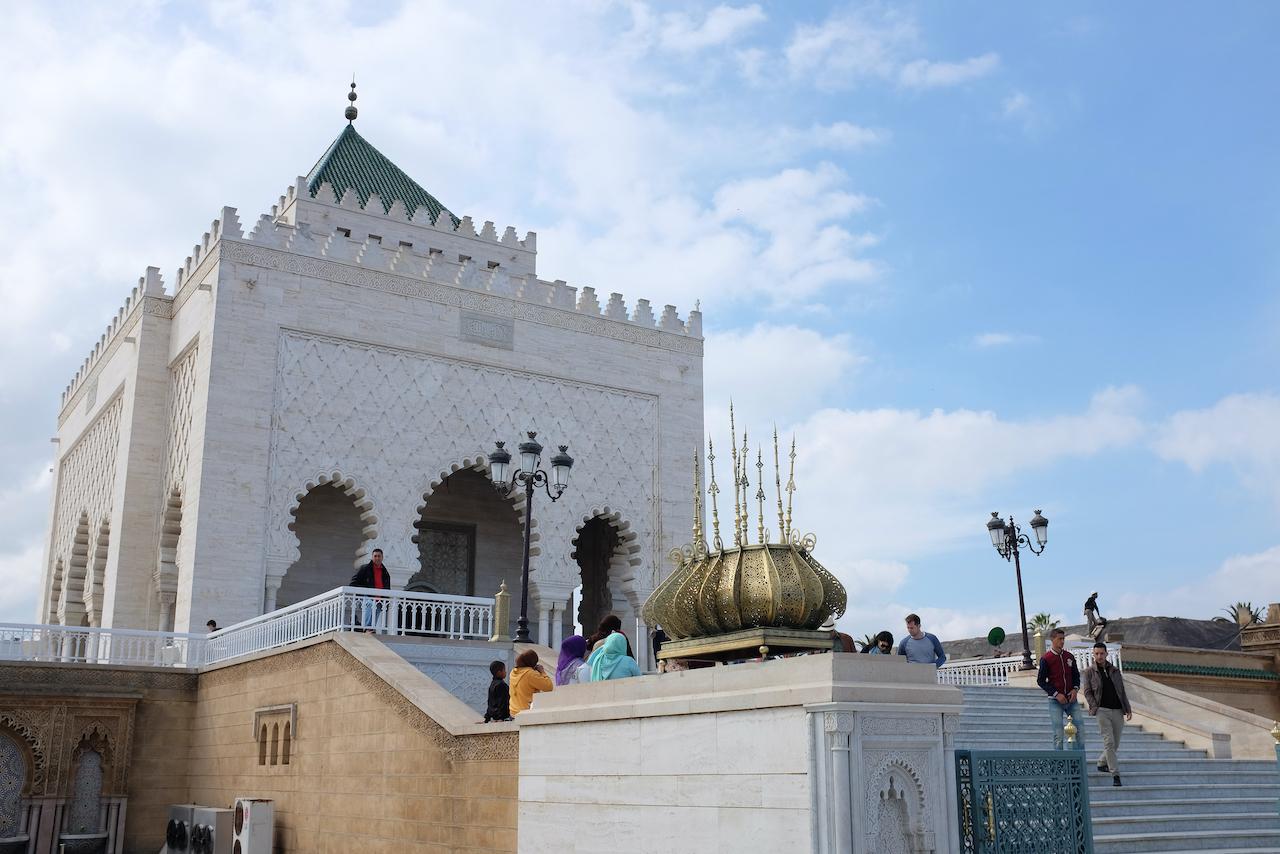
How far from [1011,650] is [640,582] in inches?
332

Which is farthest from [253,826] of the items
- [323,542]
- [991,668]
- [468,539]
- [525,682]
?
[991,668]

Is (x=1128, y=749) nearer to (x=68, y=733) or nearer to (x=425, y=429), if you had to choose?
(x=425, y=429)

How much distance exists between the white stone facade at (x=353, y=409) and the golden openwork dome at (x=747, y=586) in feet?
33.8

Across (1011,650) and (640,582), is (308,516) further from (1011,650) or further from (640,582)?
(1011,650)

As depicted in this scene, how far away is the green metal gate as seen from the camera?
16.1 ft

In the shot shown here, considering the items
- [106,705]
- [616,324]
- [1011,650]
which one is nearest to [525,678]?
[106,705]

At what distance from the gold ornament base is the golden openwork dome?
0.14 ft

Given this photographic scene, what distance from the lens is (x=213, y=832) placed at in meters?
11.2

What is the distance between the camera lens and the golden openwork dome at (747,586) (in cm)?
530

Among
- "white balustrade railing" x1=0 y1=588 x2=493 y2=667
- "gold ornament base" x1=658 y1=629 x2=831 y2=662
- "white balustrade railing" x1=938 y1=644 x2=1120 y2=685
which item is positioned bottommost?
"gold ornament base" x1=658 y1=629 x2=831 y2=662

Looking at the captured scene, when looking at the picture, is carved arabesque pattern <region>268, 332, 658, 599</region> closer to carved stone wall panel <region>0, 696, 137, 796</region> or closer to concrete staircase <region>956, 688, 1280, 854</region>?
carved stone wall panel <region>0, 696, 137, 796</region>

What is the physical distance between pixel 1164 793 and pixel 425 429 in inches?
417

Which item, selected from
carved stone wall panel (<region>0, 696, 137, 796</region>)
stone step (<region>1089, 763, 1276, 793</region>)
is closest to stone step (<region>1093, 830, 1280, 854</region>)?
stone step (<region>1089, 763, 1276, 793</region>)

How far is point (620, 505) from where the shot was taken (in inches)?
695
